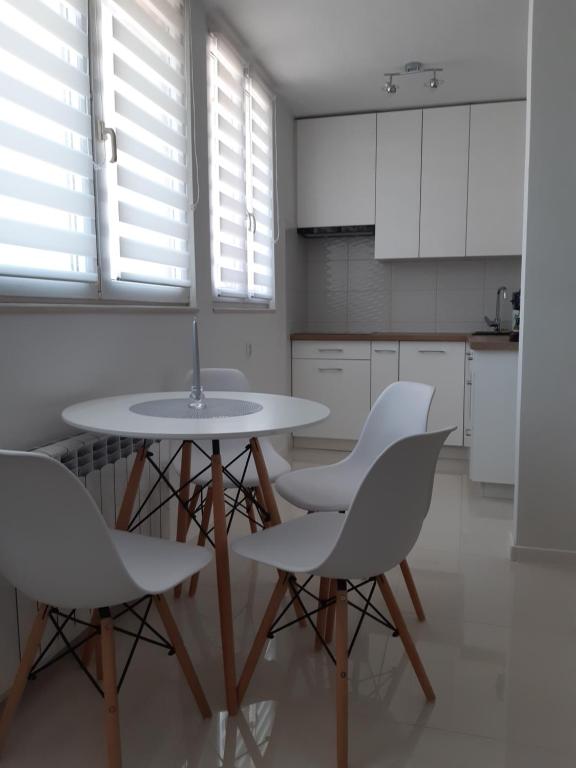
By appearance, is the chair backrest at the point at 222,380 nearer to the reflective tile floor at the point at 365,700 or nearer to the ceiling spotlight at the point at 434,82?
the reflective tile floor at the point at 365,700

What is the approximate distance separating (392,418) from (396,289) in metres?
2.96

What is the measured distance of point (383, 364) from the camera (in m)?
4.43

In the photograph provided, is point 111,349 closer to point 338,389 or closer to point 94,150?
point 94,150

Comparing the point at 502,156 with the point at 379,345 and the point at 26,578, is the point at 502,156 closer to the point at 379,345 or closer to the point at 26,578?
the point at 379,345

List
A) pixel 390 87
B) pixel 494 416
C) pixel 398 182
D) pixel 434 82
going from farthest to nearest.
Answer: pixel 398 182
pixel 390 87
pixel 434 82
pixel 494 416

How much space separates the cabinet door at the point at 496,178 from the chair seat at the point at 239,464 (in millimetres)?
2697

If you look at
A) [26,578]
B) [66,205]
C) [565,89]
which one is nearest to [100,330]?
[66,205]

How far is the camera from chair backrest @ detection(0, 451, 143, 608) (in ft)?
3.64

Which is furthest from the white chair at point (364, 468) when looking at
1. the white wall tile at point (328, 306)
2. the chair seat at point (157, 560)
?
the white wall tile at point (328, 306)

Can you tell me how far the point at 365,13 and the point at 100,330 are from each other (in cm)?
216

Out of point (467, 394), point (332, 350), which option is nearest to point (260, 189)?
point (332, 350)

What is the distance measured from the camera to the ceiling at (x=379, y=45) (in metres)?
2.95

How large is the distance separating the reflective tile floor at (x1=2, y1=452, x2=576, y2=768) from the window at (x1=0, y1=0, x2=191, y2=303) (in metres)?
1.19

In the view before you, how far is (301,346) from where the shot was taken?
15.1ft
